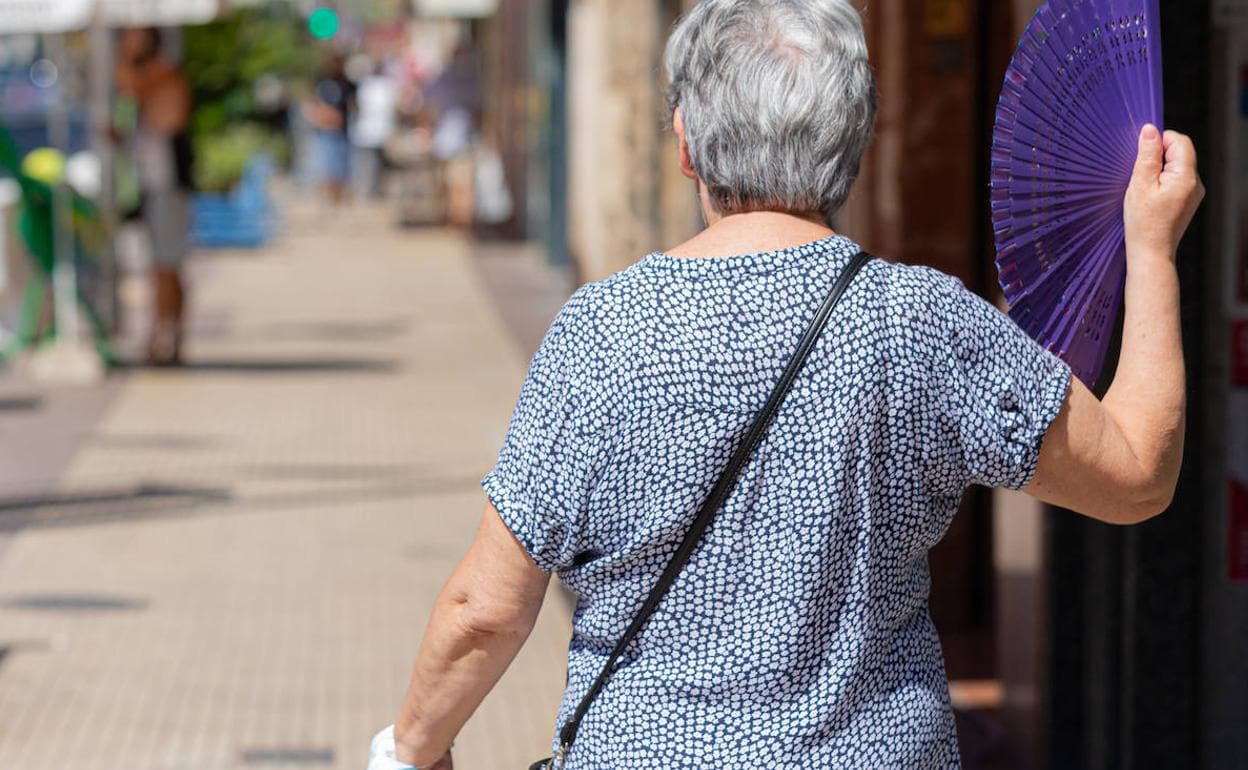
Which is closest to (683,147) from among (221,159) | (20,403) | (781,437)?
(781,437)

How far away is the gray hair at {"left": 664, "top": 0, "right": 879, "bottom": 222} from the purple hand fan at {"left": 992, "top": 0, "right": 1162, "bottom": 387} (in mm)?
218

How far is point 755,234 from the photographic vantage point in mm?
2281

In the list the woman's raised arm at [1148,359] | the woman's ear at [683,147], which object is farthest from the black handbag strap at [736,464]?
the woman's raised arm at [1148,359]

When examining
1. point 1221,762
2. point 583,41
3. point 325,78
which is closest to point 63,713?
point 1221,762

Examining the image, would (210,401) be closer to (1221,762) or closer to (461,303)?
(461,303)

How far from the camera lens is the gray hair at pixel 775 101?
7.36ft

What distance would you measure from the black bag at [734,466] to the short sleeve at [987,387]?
4.3 inches

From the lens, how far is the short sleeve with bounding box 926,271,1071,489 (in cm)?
220

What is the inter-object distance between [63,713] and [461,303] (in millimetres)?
11281

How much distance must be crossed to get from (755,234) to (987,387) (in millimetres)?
296

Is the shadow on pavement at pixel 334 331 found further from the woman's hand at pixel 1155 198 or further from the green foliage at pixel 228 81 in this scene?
the woman's hand at pixel 1155 198

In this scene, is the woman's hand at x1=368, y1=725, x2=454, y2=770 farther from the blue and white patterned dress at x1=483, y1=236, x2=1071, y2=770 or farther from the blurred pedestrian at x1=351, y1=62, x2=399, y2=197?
the blurred pedestrian at x1=351, y1=62, x2=399, y2=197

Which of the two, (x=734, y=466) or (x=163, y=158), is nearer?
(x=734, y=466)

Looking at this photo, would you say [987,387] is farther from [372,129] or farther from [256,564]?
[372,129]
